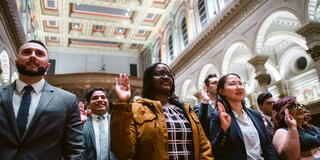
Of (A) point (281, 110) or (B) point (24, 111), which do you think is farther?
(A) point (281, 110)

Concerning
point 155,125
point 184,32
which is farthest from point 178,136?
point 184,32

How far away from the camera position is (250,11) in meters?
10.3

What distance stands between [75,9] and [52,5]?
4.90ft

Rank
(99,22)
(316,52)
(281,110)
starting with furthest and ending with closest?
(99,22)
(316,52)
(281,110)

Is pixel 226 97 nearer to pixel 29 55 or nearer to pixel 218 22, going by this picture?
pixel 29 55

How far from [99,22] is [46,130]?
17.4 meters

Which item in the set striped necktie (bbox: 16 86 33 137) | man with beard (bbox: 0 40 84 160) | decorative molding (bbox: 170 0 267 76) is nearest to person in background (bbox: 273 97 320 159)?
man with beard (bbox: 0 40 84 160)

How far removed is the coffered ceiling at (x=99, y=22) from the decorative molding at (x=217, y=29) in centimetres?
424

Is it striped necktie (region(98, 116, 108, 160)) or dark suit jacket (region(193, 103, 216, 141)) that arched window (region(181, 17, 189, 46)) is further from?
dark suit jacket (region(193, 103, 216, 141))

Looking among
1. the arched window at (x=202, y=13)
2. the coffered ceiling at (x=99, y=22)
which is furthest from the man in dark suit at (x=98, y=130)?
the coffered ceiling at (x=99, y=22)

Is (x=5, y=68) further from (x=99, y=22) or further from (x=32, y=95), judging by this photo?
(x=32, y=95)

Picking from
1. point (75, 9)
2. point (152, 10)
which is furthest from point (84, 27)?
point (152, 10)

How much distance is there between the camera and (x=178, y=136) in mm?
2033

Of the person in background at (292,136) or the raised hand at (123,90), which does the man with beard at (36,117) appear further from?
the person in background at (292,136)
